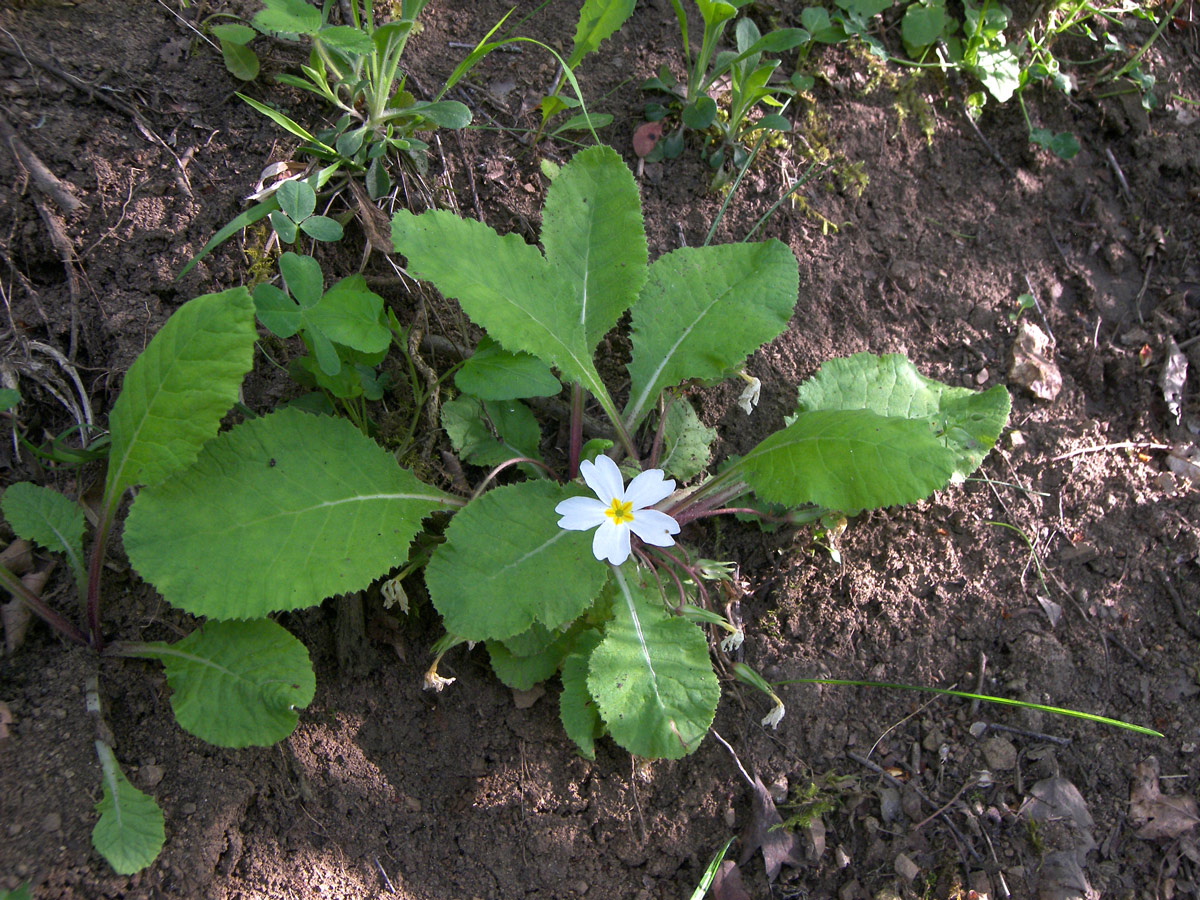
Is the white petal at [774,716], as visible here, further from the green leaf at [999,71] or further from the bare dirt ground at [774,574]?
the green leaf at [999,71]

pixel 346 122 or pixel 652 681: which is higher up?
pixel 346 122

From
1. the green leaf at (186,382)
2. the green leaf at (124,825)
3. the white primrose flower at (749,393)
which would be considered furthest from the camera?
the white primrose flower at (749,393)

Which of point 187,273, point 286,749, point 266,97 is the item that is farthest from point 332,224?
point 286,749

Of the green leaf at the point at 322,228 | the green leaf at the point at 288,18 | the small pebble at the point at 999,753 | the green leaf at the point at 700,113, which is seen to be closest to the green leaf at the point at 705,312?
the green leaf at the point at 700,113

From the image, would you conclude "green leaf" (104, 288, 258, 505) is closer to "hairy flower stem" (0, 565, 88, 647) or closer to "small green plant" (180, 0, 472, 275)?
"hairy flower stem" (0, 565, 88, 647)

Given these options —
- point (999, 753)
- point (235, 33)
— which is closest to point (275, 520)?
point (235, 33)

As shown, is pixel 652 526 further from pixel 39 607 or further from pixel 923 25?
pixel 923 25

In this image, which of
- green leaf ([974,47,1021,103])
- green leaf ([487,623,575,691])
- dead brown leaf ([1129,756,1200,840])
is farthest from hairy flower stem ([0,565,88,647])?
green leaf ([974,47,1021,103])
